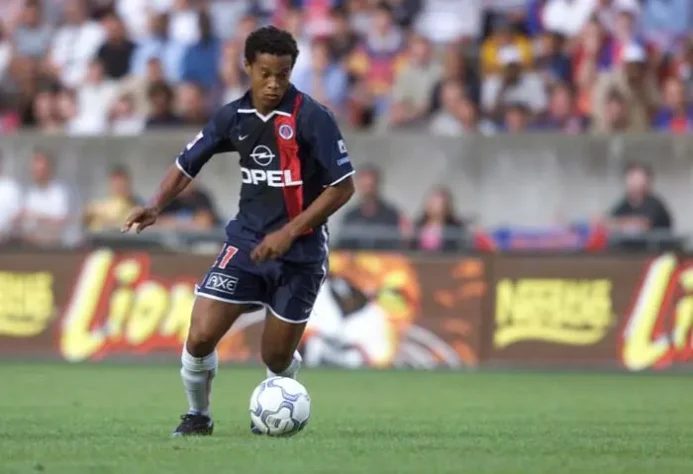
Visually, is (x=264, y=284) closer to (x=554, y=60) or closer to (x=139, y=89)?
(x=554, y=60)

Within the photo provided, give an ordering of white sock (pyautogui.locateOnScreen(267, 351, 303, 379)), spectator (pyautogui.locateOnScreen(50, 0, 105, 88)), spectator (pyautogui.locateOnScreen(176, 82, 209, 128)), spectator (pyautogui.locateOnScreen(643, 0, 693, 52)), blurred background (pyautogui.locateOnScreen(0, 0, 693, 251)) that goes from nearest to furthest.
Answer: white sock (pyautogui.locateOnScreen(267, 351, 303, 379)) < blurred background (pyautogui.locateOnScreen(0, 0, 693, 251)) < spectator (pyautogui.locateOnScreen(176, 82, 209, 128)) < spectator (pyautogui.locateOnScreen(643, 0, 693, 52)) < spectator (pyautogui.locateOnScreen(50, 0, 105, 88))

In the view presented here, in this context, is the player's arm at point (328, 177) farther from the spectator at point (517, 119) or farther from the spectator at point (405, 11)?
the spectator at point (405, 11)

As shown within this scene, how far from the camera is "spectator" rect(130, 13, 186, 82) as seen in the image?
70.9 ft

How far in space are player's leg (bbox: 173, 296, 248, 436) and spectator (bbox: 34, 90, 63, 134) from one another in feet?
39.5

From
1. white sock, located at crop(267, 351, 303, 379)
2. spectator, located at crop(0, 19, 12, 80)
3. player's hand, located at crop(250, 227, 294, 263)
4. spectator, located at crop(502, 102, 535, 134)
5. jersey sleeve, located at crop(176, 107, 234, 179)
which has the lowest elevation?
white sock, located at crop(267, 351, 303, 379)

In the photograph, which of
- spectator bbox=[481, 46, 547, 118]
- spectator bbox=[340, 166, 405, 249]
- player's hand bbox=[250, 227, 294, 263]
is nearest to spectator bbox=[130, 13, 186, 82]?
spectator bbox=[340, 166, 405, 249]

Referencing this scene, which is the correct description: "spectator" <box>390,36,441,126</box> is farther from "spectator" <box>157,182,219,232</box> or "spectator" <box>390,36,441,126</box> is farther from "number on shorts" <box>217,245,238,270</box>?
"number on shorts" <box>217,245,238,270</box>

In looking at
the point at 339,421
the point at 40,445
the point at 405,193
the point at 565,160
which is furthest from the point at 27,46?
the point at 40,445

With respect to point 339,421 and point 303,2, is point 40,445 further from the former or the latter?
point 303,2

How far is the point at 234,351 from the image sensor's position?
59.9ft

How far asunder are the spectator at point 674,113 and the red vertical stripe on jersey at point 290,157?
11.1m

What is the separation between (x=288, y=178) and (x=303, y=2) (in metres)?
12.8

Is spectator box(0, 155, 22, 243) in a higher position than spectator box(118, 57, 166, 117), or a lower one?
lower

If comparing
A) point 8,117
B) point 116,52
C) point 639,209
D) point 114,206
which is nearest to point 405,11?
point 116,52
